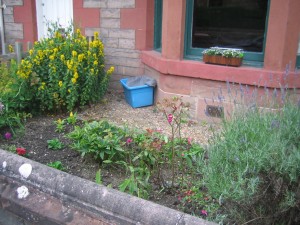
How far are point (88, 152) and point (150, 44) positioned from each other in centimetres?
292

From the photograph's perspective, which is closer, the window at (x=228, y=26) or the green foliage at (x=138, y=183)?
the green foliage at (x=138, y=183)

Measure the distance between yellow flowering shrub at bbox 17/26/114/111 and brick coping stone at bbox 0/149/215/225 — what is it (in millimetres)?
2616

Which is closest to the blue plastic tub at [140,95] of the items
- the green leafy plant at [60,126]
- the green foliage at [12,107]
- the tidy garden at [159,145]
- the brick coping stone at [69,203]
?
the tidy garden at [159,145]

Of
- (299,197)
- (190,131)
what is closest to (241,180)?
(299,197)

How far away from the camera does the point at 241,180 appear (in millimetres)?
2014

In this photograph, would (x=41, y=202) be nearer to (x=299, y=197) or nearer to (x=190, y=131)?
(x=299, y=197)

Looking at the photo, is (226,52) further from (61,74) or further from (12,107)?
(12,107)

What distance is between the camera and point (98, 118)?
16.1ft

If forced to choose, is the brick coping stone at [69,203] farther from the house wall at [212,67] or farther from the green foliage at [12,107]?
the house wall at [212,67]

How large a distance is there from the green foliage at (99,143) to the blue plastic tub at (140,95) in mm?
1854

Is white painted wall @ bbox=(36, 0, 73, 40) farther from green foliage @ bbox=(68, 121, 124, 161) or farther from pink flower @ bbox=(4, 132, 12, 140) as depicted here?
green foliage @ bbox=(68, 121, 124, 161)

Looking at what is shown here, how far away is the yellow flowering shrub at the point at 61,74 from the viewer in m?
4.63

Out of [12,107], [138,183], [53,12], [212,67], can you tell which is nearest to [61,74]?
[12,107]

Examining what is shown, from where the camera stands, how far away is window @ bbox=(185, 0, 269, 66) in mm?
4582
